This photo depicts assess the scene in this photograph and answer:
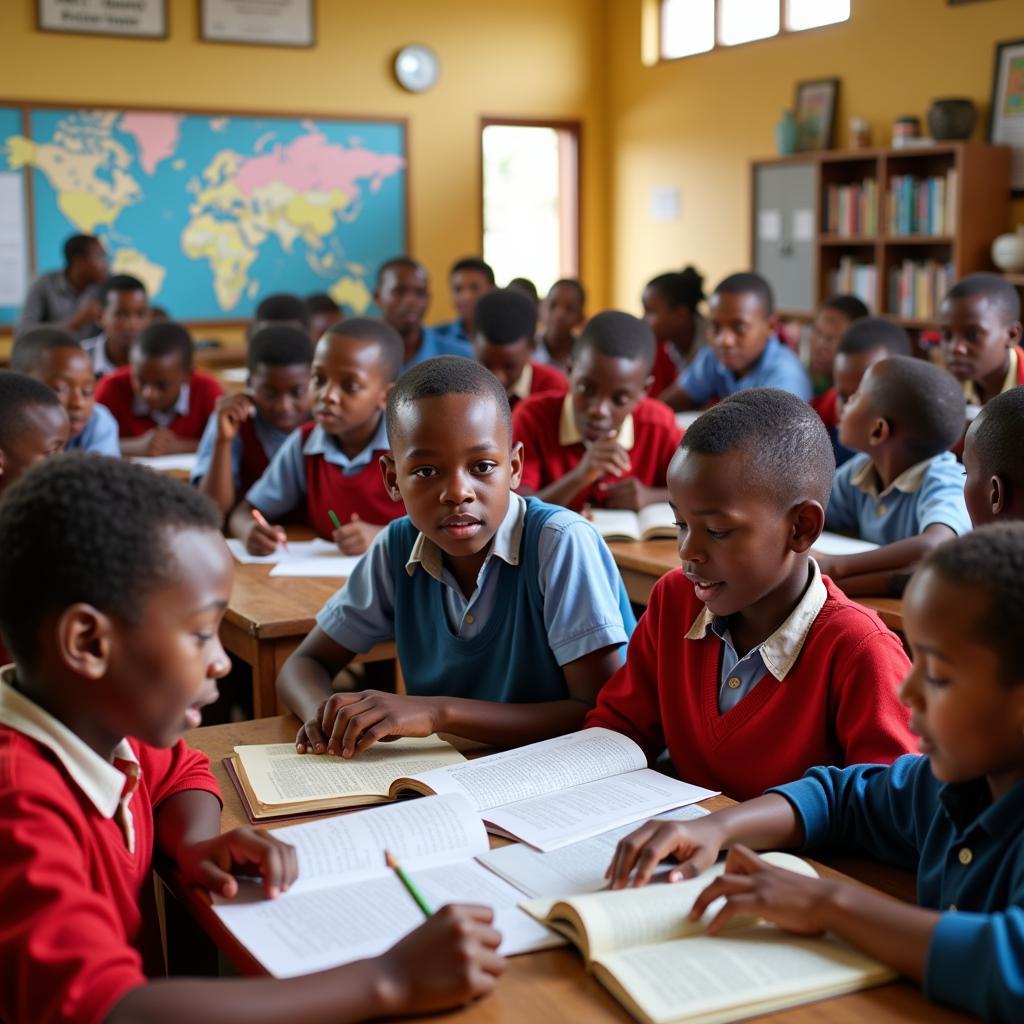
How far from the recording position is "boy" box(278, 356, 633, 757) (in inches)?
71.9

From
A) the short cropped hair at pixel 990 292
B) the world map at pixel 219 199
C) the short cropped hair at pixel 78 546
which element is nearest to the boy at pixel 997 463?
the short cropped hair at pixel 78 546

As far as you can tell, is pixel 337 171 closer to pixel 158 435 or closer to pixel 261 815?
pixel 158 435

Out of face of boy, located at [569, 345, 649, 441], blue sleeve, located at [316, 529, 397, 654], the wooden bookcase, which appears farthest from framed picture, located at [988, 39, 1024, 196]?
blue sleeve, located at [316, 529, 397, 654]

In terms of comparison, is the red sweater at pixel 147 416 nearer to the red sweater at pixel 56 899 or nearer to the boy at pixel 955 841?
the red sweater at pixel 56 899

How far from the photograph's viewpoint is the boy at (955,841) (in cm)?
102

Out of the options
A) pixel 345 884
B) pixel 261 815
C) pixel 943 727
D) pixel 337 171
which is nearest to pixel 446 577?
pixel 261 815

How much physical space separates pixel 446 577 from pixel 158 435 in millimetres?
2684

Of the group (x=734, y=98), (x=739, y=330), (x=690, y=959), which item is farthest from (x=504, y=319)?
(x=734, y=98)

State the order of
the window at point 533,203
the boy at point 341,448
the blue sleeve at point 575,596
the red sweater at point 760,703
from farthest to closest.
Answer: the window at point 533,203 → the boy at point 341,448 → the blue sleeve at point 575,596 → the red sweater at point 760,703

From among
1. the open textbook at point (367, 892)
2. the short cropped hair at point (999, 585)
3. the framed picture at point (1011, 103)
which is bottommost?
the open textbook at point (367, 892)

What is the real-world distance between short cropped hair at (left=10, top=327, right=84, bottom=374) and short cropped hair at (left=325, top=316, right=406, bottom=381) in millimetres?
888

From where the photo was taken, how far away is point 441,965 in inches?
40.3

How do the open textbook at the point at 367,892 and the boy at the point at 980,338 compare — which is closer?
the open textbook at the point at 367,892

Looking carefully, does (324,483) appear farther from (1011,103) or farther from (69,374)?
(1011,103)
